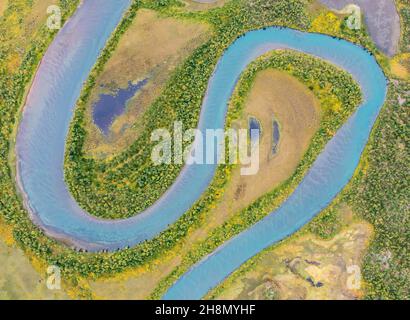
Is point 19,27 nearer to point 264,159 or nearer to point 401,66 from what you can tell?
point 264,159

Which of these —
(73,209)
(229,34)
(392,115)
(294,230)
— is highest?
(229,34)

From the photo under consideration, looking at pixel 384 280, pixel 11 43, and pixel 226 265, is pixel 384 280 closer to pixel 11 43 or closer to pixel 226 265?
pixel 226 265

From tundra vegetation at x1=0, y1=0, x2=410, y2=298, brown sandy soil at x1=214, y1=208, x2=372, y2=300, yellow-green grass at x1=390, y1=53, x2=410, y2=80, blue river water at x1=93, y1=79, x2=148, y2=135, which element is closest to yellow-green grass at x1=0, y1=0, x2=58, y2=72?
tundra vegetation at x1=0, y1=0, x2=410, y2=298

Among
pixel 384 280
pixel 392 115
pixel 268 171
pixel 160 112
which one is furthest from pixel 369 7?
pixel 384 280

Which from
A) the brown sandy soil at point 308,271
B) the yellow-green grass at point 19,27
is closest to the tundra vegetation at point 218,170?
the yellow-green grass at point 19,27

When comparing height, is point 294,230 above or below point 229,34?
below

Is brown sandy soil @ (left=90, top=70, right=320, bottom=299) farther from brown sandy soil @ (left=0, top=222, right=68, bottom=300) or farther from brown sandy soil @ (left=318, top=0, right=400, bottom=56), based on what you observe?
brown sandy soil @ (left=318, top=0, right=400, bottom=56)

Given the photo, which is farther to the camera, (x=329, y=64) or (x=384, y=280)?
(x=329, y=64)

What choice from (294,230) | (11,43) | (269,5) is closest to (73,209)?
(11,43)

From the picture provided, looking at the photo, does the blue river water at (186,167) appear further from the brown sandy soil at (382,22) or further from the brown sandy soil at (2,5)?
the brown sandy soil at (2,5)
